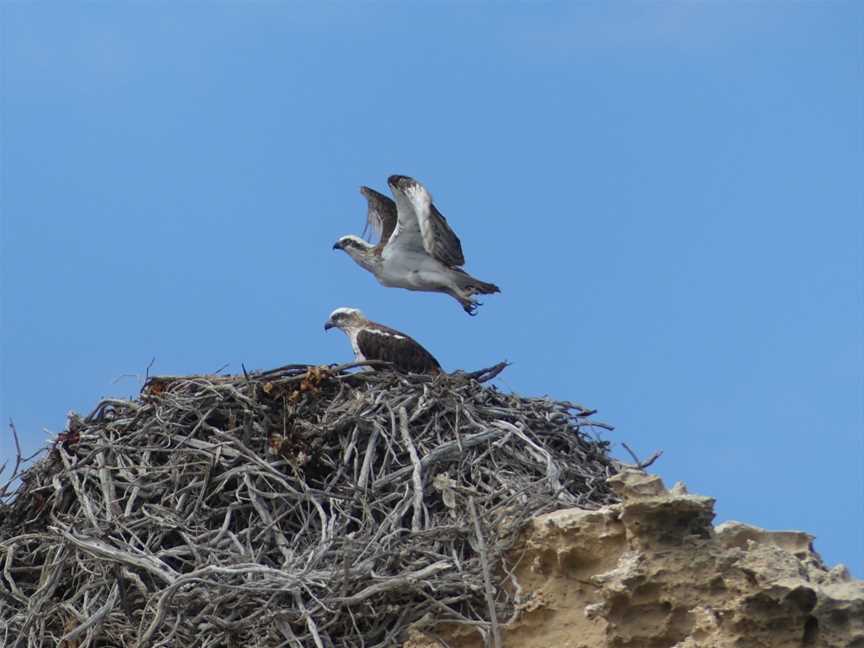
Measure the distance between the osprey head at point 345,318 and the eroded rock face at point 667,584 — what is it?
13.5 ft

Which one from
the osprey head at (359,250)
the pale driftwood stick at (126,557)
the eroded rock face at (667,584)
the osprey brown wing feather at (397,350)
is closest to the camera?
the eroded rock face at (667,584)

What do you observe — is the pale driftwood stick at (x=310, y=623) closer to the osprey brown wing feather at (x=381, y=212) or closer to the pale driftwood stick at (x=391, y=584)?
the pale driftwood stick at (x=391, y=584)

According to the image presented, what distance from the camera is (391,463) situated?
30.1 ft

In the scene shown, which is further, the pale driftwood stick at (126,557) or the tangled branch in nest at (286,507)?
the pale driftwood stick at (126,557)

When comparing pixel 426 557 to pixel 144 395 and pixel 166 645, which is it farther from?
pixel 144 395

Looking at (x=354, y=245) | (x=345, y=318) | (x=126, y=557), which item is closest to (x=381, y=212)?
(x=354, y=245)

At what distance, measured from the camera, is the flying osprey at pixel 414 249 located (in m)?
12.3

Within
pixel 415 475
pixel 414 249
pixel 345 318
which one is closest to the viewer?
pixel 415 475

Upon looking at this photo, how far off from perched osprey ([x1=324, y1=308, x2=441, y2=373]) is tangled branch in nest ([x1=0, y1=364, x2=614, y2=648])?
41.0 inches

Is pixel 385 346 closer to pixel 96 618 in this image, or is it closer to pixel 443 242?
pixel 443 242

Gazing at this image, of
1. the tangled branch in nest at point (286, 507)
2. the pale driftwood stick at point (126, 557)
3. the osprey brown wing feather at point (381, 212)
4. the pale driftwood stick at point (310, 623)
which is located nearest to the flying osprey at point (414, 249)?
the osprey brown wing feather at point (381, 212)

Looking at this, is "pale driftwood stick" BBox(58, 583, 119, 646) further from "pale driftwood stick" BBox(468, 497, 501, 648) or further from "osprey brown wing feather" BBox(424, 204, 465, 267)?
"osprey brown wing feather" BBox(424, 204, 465, 267)

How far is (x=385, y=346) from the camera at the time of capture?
11.3 meters

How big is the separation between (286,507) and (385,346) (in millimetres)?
2532
